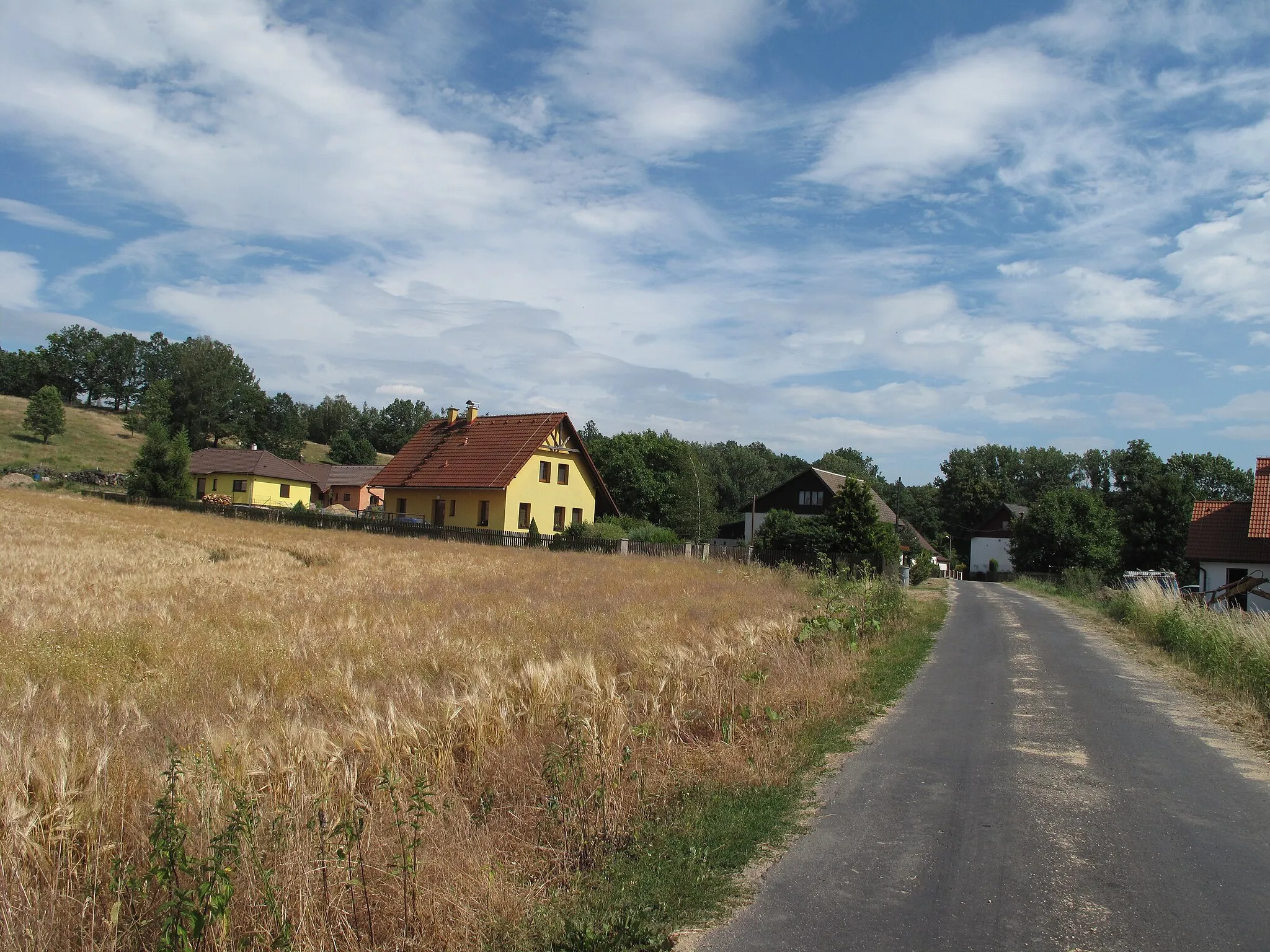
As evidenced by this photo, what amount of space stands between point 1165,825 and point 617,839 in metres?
3.86

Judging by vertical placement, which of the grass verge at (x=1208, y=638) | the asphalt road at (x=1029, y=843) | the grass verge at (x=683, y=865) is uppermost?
the grass verge at (x=1208, y=638)

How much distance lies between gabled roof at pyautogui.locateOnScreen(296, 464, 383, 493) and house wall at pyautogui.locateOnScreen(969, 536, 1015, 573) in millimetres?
67462

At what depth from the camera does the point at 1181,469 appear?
101 metres

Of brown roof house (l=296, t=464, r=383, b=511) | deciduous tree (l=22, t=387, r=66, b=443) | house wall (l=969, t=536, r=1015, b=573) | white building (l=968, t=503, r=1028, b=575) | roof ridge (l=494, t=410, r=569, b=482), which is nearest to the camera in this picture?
roof ridge (l=494, t=410, r=569, b=482)

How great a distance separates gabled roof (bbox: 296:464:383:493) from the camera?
3273 inches

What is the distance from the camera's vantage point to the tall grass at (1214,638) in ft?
37.1

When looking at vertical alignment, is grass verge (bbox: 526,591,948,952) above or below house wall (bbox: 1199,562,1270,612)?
below

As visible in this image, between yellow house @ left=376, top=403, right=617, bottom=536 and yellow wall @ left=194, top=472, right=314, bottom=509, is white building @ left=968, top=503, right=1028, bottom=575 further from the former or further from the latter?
yellow wall @ left=194, top=472, right=314, bottom=509

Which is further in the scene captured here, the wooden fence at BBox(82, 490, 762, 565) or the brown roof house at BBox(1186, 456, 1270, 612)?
the wooden fence at BBox(82, 490, 762, 565)

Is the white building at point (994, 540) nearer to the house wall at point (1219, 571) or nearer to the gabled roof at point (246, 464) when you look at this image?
the house wall at point (1219, 571)

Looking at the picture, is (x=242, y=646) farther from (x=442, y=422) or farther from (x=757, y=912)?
(x=442, y=422)

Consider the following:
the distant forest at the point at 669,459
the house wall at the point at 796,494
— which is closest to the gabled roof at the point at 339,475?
the distant forest at the point at 669,459

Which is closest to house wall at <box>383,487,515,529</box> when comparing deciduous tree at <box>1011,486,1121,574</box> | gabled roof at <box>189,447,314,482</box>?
gabled roof at <box>189,447,314,482</box>

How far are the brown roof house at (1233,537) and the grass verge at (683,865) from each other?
32298mm
